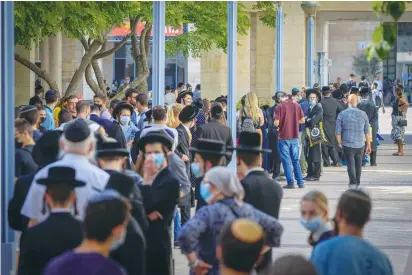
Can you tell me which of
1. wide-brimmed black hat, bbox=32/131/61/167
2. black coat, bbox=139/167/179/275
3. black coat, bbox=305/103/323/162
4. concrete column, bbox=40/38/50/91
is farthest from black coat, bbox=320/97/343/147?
concrete column, bbox=40/38/50/91

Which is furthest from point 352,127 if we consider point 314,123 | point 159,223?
point 159,223

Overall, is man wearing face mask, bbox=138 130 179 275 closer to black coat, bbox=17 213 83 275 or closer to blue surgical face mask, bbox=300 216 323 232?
blue surgical face mask, bbox=300 216 323 232

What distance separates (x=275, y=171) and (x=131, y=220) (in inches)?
640

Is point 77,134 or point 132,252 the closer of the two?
point 132,252

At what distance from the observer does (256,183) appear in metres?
9.34

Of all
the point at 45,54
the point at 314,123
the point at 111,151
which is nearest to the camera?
the point at 111,151

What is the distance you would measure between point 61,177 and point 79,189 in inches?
30.5

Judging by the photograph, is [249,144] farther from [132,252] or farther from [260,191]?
[132,252]

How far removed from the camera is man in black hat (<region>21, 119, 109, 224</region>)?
846cm

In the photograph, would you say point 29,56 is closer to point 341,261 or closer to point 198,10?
point 198,10

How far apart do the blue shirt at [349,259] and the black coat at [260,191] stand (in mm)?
2318

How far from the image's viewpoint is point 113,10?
26.2 m

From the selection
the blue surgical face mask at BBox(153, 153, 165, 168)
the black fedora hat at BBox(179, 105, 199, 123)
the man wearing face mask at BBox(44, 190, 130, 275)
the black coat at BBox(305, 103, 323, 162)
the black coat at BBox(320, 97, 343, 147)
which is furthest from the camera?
the black coat at BBox(320, 97, 343, 147)

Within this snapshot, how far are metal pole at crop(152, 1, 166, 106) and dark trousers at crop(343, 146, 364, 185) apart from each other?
19.0ft
